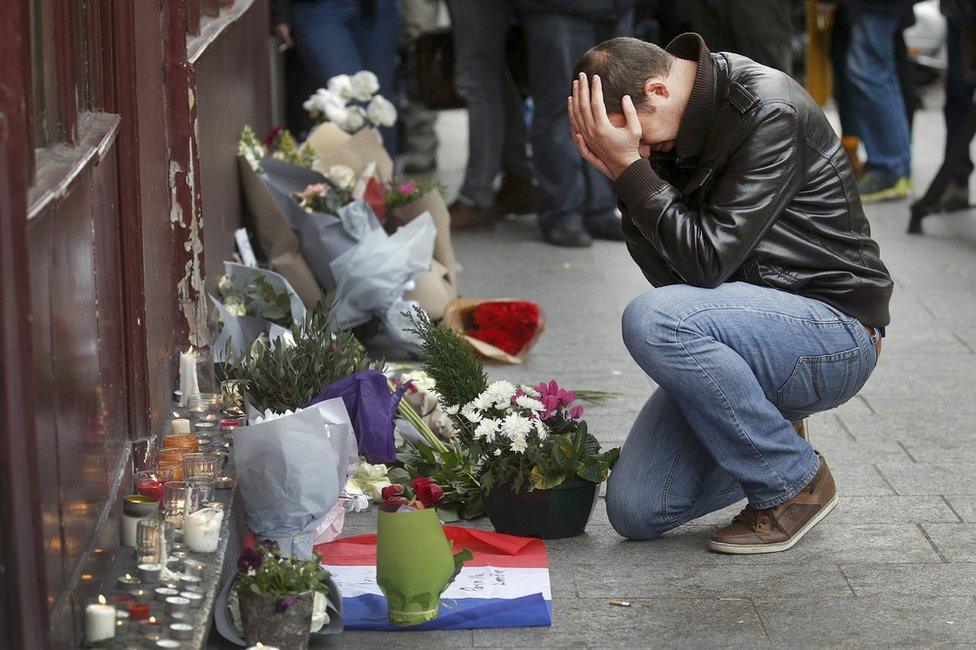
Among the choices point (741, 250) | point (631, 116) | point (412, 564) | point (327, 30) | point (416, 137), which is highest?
point (631, 116)

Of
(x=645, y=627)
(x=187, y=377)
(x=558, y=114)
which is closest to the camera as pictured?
(x=645, y=627)

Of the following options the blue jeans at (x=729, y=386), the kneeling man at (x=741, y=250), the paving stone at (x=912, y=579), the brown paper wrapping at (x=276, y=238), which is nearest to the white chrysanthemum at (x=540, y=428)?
the blue jeans at (x=729, y=386)

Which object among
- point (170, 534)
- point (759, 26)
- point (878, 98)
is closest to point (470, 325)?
point (170, 534)

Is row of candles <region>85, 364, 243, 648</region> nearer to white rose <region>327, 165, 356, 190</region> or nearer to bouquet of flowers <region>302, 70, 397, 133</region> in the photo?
white rose <region>327, 165, 356, 190</region>

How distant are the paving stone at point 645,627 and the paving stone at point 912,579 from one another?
1.04ft

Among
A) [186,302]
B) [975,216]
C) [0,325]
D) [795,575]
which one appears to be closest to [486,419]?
[795,575]

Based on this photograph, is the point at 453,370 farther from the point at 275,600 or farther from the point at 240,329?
the point at 275,600

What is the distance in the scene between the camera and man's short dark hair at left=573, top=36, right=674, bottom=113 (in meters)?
3.43

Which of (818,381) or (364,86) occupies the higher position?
(364,86)

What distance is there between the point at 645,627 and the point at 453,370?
3.27 ft

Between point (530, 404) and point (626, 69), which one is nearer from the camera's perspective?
point (626, 69)

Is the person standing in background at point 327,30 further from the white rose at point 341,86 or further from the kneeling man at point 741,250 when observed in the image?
the kneeling man at point 741,250

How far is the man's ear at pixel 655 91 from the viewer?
11.3 ft

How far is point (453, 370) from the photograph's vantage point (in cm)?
392
